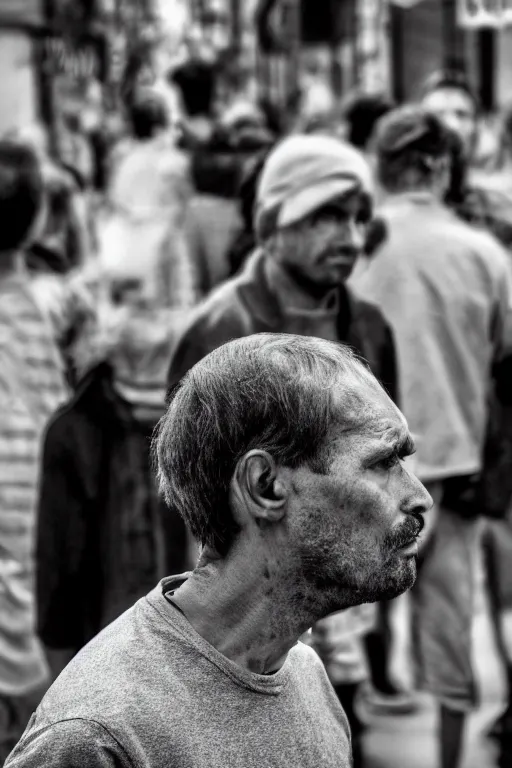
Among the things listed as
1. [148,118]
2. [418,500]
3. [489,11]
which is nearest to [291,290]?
[418,500]

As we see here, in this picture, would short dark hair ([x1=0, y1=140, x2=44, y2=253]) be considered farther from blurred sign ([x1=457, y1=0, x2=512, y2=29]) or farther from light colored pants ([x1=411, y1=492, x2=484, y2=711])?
blurred sign ([x1=457, y1=0, x2=512, y2=29])

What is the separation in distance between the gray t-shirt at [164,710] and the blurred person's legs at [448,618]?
300 centimetres

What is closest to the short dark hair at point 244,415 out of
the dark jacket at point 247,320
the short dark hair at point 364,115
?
the dark jacket at point 247,320

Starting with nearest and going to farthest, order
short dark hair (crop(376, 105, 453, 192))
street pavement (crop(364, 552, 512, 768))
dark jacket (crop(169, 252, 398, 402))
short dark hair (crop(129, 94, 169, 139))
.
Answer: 1. dark jacket (crop(169, 252, 398, 402))
2. short dark hair (crop(376, 105, 453, 192))
3. street pavement (crop(364, 552, 512, 768))
4. short dark hair (crop(129, 94, 169, 139))

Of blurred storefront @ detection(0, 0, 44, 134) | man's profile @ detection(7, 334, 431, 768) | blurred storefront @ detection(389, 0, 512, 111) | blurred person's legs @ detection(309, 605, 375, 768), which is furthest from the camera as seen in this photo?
blurred storefront @ detection(389, 0, 512, 111)

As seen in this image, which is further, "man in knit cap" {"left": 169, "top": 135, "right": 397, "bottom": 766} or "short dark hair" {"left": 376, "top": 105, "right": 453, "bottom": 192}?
"short dark hair" {"left": 376, "top": 105, "right": 453, "bottom": 192}

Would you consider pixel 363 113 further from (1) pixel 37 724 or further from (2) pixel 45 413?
(1) pixel 37 724

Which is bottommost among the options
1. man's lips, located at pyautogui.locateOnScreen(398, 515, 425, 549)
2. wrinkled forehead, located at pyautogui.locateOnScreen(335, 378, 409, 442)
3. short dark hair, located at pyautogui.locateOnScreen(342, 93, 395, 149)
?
short dark hair, located at pyautogui.locateOnScreen(342, 93, 395, 149)

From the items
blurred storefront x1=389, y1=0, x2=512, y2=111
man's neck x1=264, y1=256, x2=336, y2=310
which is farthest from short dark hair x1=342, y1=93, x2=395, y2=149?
blurred storefront x1=389, y1=0, x2=512, y2=111

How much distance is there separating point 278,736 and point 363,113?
552 centimetres

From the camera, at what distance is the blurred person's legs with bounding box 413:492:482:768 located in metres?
4.86

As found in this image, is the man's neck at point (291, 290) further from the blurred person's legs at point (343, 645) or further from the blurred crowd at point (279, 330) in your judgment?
the blurred person's legs at point (343, 645)

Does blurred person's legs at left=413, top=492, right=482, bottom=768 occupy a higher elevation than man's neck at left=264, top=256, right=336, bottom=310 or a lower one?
lower

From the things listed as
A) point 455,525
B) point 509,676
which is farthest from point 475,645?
point 455,525
